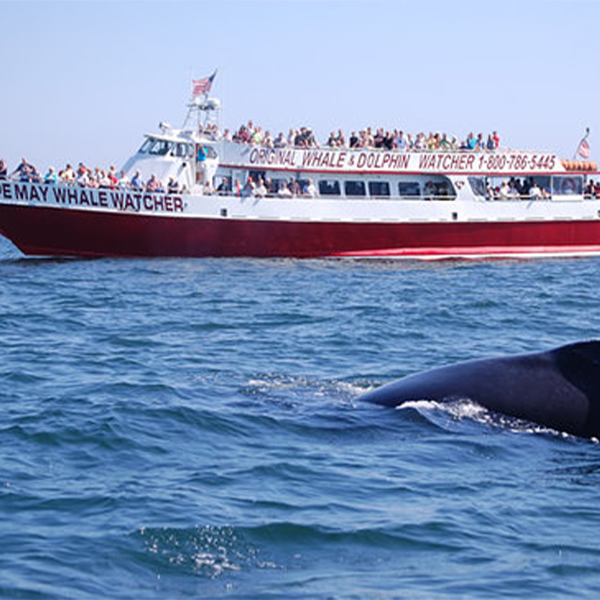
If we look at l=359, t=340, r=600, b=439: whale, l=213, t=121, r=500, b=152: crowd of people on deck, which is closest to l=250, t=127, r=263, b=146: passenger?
l=213, t=121, r=500, b=152: crowd of people on deck

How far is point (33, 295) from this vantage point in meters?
26.3

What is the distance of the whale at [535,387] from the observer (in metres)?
9.43

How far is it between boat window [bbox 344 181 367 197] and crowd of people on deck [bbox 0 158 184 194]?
609 cm

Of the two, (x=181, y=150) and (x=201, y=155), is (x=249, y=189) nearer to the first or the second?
(x=201, y=155)

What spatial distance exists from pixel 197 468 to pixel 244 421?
1572 mm

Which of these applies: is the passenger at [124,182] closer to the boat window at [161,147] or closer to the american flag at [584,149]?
the boat window at [161,147]

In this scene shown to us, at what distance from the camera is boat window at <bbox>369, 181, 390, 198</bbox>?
4069 centimetres

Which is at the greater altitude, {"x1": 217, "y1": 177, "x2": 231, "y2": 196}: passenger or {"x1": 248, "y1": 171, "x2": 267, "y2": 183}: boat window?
{"x1": 248, "y1": 171, "x2": 267, "y2": 183}: boat window

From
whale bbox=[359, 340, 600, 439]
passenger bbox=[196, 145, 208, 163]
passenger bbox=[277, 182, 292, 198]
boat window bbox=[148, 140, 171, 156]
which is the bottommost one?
whale bbox=[359, 340, 600, 439]

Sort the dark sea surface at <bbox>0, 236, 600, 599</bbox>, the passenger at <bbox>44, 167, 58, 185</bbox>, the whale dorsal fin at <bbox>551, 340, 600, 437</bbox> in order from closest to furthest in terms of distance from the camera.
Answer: the dark sea surface at <bbox>0, 236, 600, 599</bbox>
the whale dorsal fin at <bbox>551, 340, 600, 437</bbox>
the passenger at <bbox>44, 167, 58, 185</bbox>

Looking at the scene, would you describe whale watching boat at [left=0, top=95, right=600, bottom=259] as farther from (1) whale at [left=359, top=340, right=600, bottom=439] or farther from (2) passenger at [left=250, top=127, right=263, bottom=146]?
(1) whale at [left=359, top=340, right=600, bottom=439]

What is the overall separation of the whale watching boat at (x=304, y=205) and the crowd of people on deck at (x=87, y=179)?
10 cm

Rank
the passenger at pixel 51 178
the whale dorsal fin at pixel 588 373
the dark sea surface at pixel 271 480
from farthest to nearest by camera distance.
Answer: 1. the passenger at pixel 51 178
2. the whale dorsal fin at pixel 588 373
3. the dark sea surface at pixel 271 480

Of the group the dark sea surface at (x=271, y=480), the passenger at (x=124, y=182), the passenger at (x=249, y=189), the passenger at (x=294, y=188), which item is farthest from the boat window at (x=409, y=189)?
the dark sea surface at (x=271, y=480)
